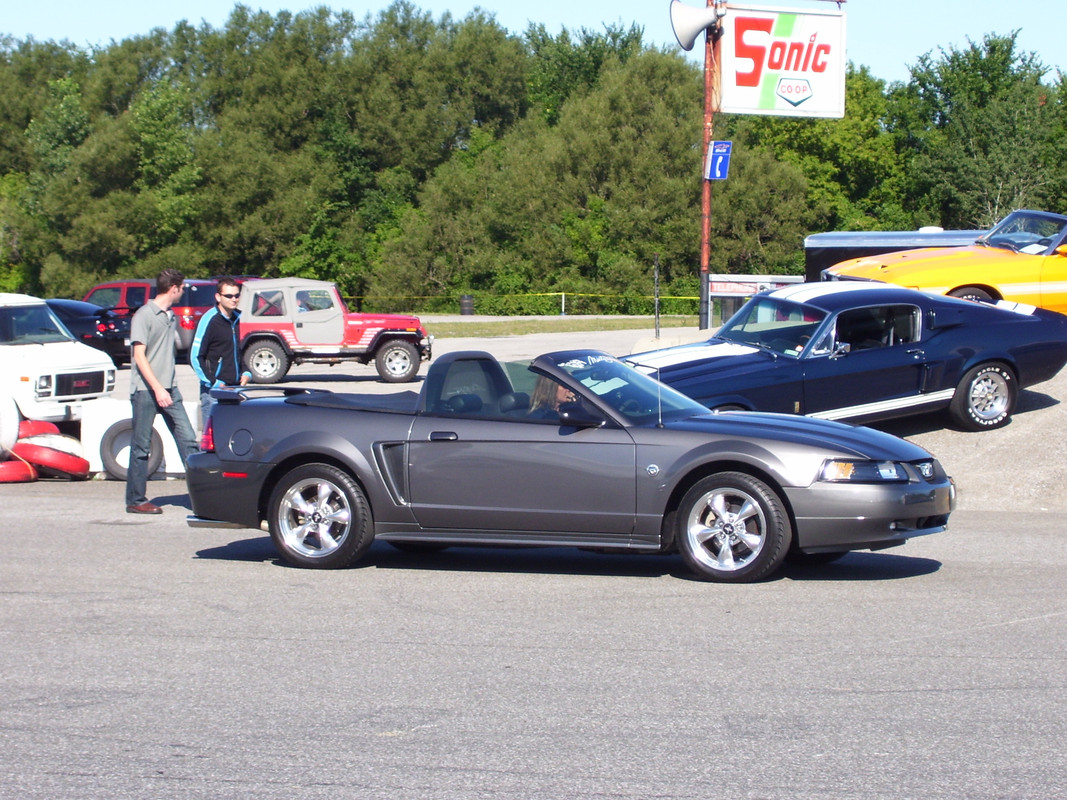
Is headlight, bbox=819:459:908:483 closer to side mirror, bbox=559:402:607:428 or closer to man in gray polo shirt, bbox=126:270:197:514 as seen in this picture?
side mirror, bbox=559:402:607:428

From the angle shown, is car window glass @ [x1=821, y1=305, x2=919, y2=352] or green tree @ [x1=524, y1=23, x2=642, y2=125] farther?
green tree @ [x1=524, y1=23, x2=642, y2=125]

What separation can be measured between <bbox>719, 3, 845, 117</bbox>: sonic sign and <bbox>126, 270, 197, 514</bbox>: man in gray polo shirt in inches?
880

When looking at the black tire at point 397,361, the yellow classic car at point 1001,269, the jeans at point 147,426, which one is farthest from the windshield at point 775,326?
the black tire at point 397,361

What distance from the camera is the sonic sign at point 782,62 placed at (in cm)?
3031

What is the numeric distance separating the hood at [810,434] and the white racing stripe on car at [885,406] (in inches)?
160

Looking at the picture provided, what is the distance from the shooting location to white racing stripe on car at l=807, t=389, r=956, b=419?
1177 cm

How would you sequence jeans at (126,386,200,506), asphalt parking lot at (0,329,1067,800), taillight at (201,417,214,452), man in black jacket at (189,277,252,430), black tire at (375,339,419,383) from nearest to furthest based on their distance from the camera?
asphalt parking lot at (0,329,1067,800) < taillight at (201,417,214,452) < jeans at (126,386,200,506) < man in black jacket at (189,277,252,430) < black tire at (375,339,419,383)

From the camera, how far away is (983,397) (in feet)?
40.2

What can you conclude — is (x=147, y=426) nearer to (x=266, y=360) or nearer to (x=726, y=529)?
(x=726, y=529)

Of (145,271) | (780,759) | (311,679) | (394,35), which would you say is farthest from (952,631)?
(394,35)

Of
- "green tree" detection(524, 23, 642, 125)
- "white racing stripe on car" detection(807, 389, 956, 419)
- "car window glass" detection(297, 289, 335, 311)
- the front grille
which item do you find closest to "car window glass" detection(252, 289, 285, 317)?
"car window glass" detection(297, 289, 335, 311)

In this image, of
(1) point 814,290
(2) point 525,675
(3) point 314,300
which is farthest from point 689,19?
(2) point 525,675

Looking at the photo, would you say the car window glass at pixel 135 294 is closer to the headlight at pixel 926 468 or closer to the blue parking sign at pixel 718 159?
the blue parking sign at pixel 718 159

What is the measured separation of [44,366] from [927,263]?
410 inches
